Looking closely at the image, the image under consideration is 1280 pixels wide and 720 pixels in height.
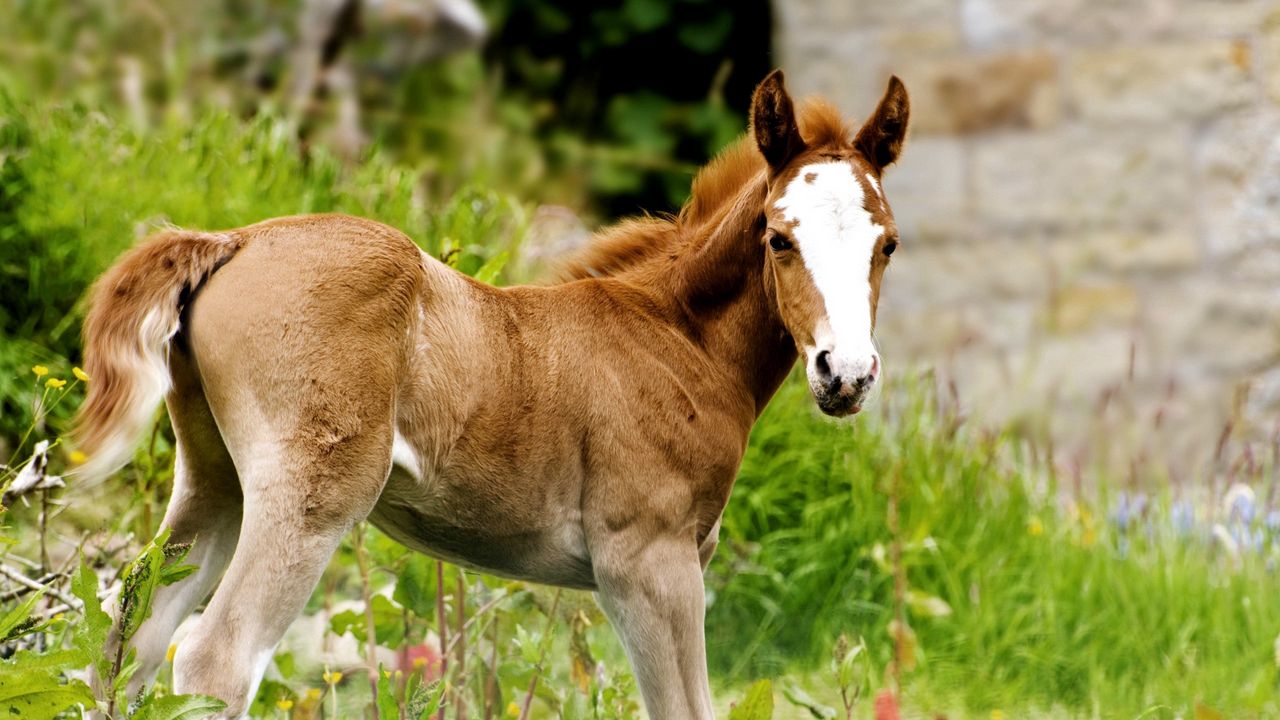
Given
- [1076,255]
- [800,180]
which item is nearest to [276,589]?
[800,180]

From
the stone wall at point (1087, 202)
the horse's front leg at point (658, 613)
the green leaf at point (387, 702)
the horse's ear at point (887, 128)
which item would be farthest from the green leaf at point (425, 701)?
the stone wall at point (1087, 202)

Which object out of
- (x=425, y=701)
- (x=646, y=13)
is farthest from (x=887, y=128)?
(x=646, y=13)

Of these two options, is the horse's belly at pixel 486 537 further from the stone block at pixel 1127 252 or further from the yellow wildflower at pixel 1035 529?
the stone block at pixel 1127 252

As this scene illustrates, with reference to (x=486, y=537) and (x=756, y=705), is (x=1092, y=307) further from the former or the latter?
(x=486, y=537)

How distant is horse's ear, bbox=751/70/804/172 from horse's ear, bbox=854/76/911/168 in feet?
0.46

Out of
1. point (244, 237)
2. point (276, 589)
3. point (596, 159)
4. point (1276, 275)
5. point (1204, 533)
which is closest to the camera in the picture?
point (276, 589)

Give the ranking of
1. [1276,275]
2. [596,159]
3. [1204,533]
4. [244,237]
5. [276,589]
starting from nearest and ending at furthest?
1. [276,589]
2. [244,237]
3. [1204,533]
4. [1276,275]
5. [596,159]

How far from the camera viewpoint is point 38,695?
2.58 meters

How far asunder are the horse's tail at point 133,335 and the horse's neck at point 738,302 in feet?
3.16

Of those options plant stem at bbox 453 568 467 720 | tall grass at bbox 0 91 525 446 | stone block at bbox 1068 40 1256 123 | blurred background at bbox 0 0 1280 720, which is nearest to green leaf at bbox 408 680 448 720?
blurred background at bbox 0 0 1280 720

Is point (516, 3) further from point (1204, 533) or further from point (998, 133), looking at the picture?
point (1204, 533)

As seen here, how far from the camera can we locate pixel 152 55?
6715mm

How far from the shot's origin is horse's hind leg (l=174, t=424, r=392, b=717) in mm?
2424

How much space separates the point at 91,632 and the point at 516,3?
5.71 meters
